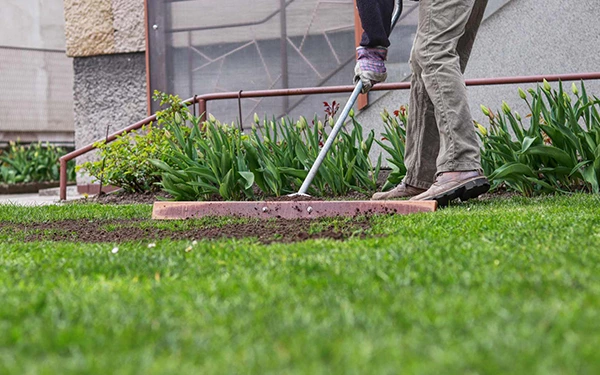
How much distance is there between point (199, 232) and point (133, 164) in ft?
11.0

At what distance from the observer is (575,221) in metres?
3.16

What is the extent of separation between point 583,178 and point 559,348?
3689mm

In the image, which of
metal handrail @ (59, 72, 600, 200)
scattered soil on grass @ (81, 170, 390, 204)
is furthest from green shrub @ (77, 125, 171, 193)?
metal handrail @ (59, 72, 600, 200)

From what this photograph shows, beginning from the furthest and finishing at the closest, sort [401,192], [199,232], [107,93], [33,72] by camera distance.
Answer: [33,72], [107,93], [401,192], [199,232]

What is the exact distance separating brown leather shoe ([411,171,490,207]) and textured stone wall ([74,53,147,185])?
5586mm

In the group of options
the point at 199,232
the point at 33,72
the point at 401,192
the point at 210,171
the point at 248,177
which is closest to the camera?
the point at 199,232

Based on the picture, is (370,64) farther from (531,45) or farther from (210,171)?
(531,45)

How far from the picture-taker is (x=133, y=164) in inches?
266

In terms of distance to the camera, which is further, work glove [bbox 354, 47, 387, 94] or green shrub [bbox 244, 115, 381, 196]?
green shrub [bbox 244, 115, 381, 196]

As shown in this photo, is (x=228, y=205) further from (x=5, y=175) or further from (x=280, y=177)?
(x=5, y=175)

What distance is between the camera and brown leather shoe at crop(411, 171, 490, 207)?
4.06 m

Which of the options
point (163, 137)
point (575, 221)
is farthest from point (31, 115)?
point (575, 221)

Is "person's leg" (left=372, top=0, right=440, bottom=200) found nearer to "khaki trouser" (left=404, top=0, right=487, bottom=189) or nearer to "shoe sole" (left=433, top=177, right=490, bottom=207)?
"khaki trouser" (left=404, top=0, right=487, bottom=189)

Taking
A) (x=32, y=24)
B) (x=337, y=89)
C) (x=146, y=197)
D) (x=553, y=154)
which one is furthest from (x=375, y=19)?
(x=32, y=24)
